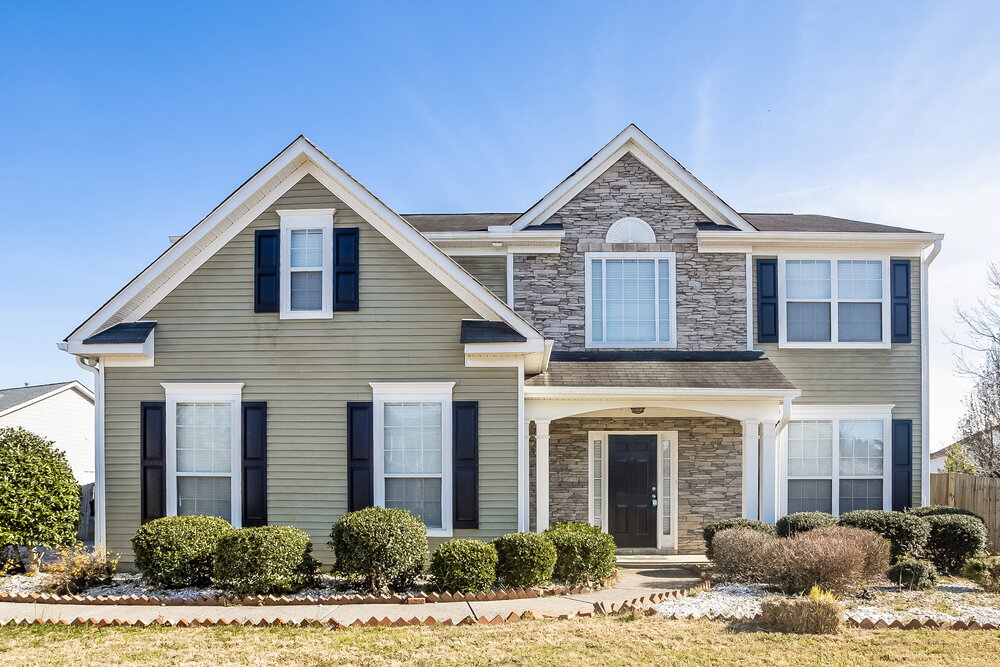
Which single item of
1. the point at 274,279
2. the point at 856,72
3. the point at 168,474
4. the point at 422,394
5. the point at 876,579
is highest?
the point at 856,72

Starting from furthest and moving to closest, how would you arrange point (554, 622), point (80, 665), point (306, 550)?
point (306, 550)
point (554, 622)
point (80, 665)

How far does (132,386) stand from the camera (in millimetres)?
11125

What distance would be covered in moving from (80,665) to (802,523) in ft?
30.7

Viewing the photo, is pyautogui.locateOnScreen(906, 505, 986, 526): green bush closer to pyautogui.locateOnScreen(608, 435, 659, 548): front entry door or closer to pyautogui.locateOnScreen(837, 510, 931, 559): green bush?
pyautogui.locateOnScreen(837, 510, 931, 559): green bush

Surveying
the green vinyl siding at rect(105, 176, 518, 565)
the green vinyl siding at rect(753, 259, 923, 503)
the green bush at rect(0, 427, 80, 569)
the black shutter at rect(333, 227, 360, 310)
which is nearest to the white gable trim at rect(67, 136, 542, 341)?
the green vinyl siding at rect(105, 176, 518, 565)

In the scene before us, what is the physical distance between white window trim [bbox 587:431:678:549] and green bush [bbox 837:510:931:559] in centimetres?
323

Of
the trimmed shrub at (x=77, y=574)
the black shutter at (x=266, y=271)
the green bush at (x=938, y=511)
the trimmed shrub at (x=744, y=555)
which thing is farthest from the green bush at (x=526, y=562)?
the green bush at (x=938, y=511)

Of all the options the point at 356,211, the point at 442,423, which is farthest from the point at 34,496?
the point at 356,211

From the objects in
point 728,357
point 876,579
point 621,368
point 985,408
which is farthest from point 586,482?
point 985,408

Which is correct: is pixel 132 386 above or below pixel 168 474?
above

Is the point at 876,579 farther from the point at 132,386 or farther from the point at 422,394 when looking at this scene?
the point at 132,386

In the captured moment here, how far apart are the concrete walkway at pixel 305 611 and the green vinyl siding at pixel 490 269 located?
6214mm

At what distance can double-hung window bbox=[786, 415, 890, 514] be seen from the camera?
531 inches

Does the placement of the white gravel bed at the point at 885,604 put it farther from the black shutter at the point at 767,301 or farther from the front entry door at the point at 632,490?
the black shutter at the point at 767,301
